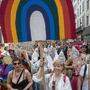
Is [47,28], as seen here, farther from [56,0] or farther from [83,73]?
[83,73]

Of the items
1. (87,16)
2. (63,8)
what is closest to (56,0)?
(63,8)

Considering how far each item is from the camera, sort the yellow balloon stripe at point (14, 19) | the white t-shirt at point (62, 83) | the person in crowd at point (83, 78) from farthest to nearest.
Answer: the person in crowd at point (83, 78) < the yellow balloon stripe at point (14, 19) < the white t-shirt at point (62, 83)

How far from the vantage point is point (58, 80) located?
27.1 ft

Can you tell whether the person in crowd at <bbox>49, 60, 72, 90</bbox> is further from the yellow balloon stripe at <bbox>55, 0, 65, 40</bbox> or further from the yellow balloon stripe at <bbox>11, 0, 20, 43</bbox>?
the yellow balloon stripe at <bbox>11, 0, 20, 43</bbox>

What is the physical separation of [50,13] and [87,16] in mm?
56728

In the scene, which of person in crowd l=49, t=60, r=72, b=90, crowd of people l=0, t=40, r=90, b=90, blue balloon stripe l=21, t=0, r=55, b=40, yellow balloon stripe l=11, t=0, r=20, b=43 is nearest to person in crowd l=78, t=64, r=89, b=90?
crowd of people l=0, t=40, r=90, b=90

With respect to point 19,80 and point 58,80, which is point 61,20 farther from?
point 19,80

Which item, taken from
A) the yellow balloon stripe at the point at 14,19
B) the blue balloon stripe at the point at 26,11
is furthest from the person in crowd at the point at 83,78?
the yellow balloon stripe at the point at 14,19

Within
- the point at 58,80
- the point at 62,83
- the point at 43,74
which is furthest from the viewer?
the point at 43,74

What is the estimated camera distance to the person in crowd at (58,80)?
8117mm

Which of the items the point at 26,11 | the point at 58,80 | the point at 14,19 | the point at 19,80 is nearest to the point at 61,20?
the point at 26,11

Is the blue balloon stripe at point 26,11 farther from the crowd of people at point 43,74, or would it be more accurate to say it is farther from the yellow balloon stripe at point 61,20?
the crowd of people at point 43,74

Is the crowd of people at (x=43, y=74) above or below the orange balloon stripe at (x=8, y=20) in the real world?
below

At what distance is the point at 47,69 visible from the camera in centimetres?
1020
